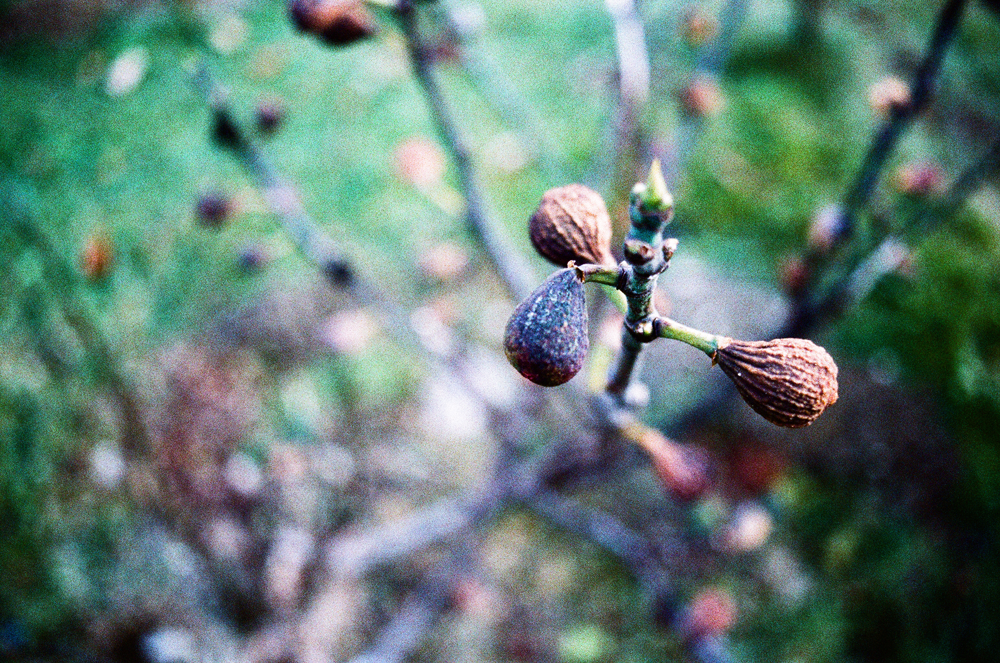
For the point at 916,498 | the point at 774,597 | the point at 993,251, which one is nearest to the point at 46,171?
the point at 774,597

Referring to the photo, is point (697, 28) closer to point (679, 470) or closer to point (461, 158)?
point (461, 158)

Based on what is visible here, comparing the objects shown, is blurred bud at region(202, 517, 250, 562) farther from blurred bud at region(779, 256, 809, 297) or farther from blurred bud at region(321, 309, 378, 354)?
blurred bud at region(779, 256, 809, 297)

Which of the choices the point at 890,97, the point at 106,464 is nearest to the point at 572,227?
the point at 890,97

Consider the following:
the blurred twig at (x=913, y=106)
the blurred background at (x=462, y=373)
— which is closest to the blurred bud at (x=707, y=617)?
the blurred background at (x=462, y=373)

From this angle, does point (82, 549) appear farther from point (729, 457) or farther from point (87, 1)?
point (87, 1)

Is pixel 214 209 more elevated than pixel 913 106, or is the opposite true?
pixel 913 106

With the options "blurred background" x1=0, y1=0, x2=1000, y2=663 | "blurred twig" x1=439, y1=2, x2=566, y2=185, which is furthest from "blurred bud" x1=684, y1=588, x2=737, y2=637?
"blurred twig" x1=439, y1=2, x2=566, y2=185
